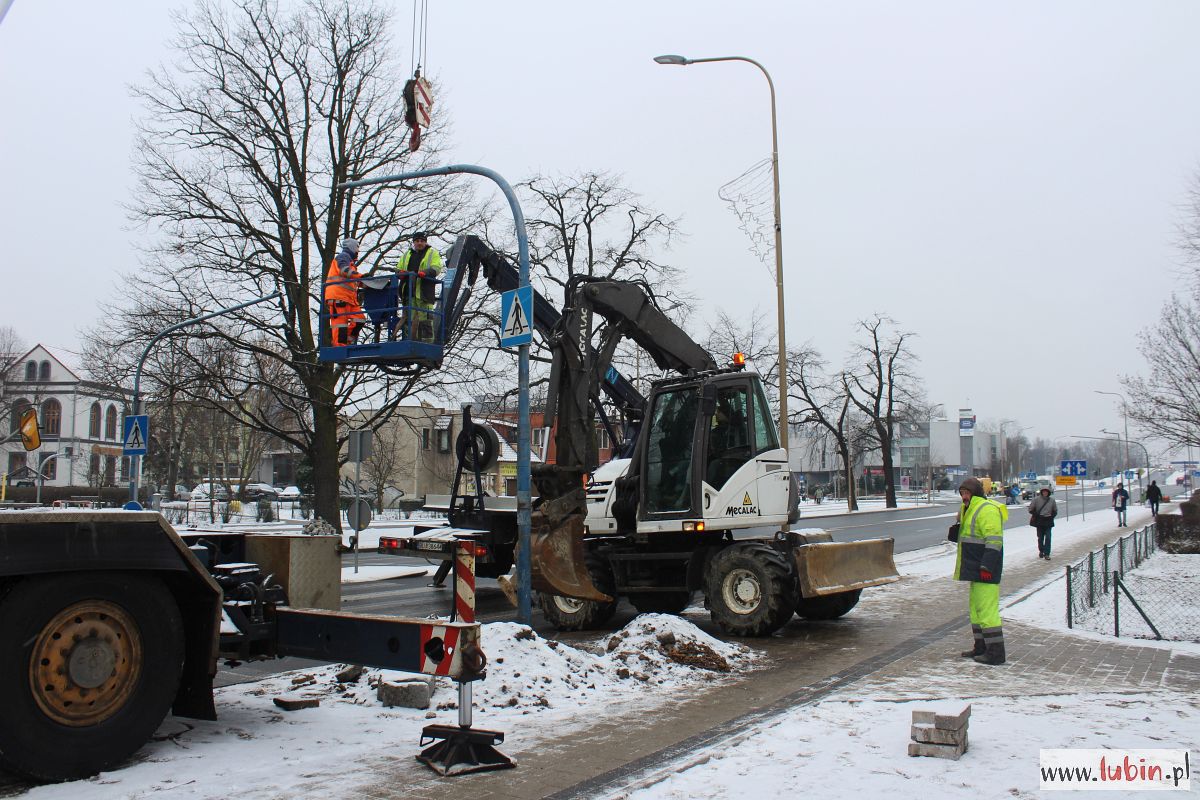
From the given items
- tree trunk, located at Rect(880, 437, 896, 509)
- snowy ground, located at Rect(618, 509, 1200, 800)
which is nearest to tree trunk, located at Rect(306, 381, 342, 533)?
snowy ground, located at Rect(618, 509, 1200, 800)

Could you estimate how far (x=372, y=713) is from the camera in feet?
22.8

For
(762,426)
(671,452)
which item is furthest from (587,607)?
(762,426)

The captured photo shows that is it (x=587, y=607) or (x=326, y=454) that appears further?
(x=326, y=454)

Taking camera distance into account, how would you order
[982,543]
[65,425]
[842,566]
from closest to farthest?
[982,543] < [842,566] < [65,425]

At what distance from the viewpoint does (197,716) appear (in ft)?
19.0

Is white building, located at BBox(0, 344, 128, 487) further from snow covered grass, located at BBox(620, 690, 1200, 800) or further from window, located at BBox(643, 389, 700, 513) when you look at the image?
snow covered grass, located at BBox(620, 690, 1200, 800)

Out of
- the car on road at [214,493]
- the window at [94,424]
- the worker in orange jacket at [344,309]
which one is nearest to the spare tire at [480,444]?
the worker in orange jacket at [344,309]

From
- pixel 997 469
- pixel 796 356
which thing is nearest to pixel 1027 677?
pixel 796 356

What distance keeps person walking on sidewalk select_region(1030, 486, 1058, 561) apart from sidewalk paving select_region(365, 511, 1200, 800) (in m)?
9.02

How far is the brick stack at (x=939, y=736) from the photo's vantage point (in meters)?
5.55

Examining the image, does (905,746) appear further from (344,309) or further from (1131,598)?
(344,309)

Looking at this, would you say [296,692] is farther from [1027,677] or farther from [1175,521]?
[1175,521]

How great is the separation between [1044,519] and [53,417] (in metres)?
59.7

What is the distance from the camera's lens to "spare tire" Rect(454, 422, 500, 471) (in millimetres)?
10773
